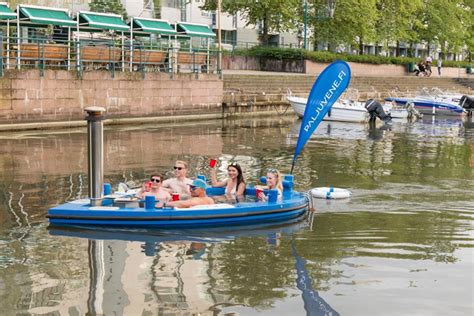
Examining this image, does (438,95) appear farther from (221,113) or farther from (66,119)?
(66,119)

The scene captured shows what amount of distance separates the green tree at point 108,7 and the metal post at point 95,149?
136 feet

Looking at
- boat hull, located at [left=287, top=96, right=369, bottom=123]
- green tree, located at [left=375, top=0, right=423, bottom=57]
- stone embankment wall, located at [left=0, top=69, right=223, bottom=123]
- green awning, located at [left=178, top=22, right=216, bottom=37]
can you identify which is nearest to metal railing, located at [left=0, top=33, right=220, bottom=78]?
stone embankment wall, located at [left=0, top=69, right=223, bottom=123]

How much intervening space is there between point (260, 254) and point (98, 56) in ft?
68.9

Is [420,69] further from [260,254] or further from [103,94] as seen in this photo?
[260,254]

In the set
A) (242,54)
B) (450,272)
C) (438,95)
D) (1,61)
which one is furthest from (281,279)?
(242,54)

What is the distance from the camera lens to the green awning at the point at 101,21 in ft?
97.0

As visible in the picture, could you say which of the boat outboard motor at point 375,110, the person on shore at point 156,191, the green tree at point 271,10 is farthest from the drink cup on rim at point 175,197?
the green tree at point 271,10

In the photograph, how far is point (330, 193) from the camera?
14203mm

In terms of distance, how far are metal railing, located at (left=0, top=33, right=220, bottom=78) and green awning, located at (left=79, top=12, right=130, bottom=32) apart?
60cm

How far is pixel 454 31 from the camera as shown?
6412cm

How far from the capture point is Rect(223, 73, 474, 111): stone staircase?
37594 millimetres

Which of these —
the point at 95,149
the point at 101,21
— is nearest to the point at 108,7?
the point at 101,21

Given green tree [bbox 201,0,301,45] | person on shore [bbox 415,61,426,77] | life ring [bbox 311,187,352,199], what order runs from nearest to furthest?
1. life ring [bbox 311,187,352,199]
2. green tree [bbox 201,0,301,45]
3. person on shore [bbox 415,61,426,77]

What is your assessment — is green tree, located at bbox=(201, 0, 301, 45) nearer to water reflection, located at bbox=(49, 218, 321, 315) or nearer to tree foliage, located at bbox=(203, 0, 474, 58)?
tree foliage, located at bbox=(203, 0, 474, 58)
